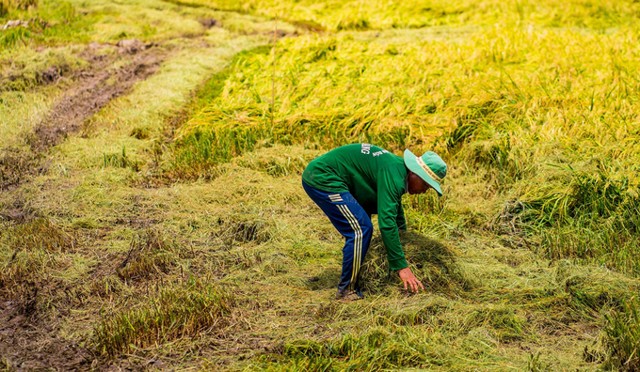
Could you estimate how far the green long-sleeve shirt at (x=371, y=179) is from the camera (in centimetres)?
407

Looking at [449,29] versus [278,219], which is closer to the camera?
[278,219]

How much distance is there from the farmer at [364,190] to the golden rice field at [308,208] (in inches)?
11.0

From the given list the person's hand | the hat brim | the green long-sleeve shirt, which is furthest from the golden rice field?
the hat brim

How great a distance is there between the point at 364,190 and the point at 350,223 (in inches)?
9.1

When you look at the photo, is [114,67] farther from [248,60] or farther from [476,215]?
[476,215]

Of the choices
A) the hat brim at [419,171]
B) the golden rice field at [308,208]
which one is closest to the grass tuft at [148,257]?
the golden rice field at [308,208]

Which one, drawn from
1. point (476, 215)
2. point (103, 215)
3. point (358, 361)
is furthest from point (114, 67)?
point (358, 361)

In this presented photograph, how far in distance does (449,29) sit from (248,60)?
4.33m

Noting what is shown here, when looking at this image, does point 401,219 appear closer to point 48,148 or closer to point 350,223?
point 350,223

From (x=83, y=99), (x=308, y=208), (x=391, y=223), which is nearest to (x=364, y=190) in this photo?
(x=391, y=223)

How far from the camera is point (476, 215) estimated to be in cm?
581

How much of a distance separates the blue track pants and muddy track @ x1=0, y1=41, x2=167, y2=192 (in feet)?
10.5

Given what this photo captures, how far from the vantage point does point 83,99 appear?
31.3ft

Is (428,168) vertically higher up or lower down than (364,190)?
higher up
